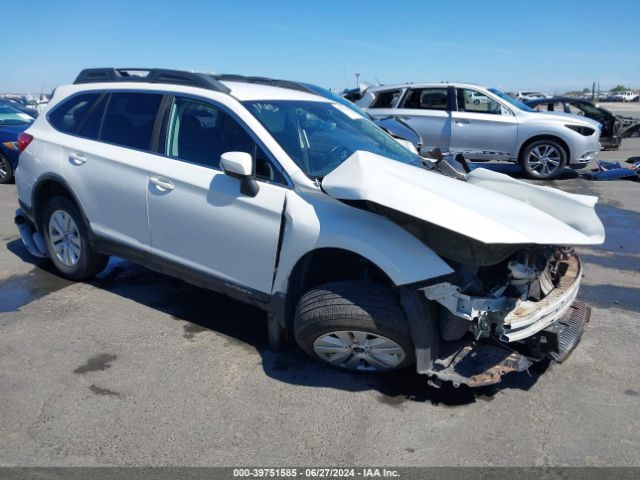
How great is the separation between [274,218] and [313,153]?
0.61m

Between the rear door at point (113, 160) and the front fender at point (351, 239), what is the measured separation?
1.34 m

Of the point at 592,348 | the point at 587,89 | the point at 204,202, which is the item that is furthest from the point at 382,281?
the point at 587,89

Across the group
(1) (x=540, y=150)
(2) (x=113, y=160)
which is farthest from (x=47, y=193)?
(1) (x=540, y=150)

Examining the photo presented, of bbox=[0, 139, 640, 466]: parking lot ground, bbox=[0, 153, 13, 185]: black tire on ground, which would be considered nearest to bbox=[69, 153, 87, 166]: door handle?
bbox=[0, 139, 640, 466]: parking lot ground

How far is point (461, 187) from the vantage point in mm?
3293

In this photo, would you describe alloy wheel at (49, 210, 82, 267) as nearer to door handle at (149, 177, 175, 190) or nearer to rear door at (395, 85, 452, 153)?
door handle at (149, 177, 175, 190)

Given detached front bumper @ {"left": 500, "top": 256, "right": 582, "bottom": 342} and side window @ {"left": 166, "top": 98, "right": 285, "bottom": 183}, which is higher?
side window @ {"left": 166, "top": 98, "right": 285, "bottom": 183}

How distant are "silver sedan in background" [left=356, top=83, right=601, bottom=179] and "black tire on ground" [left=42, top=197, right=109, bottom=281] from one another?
805cm

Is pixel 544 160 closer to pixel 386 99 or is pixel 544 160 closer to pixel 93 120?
pixel 386 99

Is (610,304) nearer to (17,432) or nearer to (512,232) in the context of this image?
(512,232)

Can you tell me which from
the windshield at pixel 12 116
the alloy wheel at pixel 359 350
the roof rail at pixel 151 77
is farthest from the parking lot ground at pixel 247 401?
the windshield at pixel 12 116

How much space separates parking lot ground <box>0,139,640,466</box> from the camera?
9.29 feet

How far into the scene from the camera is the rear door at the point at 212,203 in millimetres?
3469

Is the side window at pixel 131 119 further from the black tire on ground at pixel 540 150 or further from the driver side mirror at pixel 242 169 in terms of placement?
the black tire on ground at pixel 540 150
